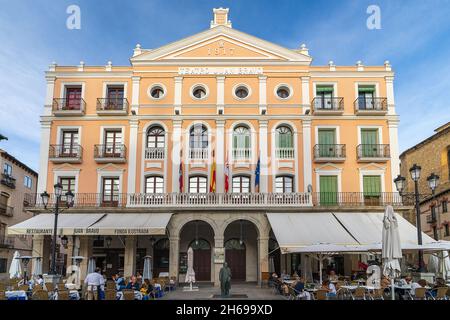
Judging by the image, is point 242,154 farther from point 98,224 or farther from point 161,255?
point 98,224

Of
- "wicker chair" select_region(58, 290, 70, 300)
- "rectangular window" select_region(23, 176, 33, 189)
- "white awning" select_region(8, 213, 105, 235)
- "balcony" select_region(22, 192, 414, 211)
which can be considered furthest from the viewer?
"rectangular window" select_region(23, 176, 33, 189)

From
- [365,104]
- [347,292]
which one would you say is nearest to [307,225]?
[347,292]

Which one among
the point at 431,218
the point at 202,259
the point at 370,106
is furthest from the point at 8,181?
the point at 431,218

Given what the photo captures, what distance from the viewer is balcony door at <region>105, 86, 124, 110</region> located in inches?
1007

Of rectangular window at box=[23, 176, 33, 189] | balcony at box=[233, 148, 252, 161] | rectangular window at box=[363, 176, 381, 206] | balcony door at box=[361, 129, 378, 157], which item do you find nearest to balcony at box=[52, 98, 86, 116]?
balcony at box=[233, 148, 252, 161]

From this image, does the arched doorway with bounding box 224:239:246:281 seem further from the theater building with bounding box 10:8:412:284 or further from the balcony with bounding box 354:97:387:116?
the balcony with bounding box 354:97:387:116

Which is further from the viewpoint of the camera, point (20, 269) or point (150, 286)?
point (20, 269)

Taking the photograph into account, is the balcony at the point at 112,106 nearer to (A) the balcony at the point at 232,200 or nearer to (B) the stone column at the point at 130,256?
(A) the balcony at the point at 232,200

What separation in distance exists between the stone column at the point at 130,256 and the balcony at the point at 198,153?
5.94 m

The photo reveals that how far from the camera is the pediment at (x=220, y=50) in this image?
84.2ft

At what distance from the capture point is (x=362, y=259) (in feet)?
80.3

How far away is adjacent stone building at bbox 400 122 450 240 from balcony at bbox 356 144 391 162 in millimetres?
7675
